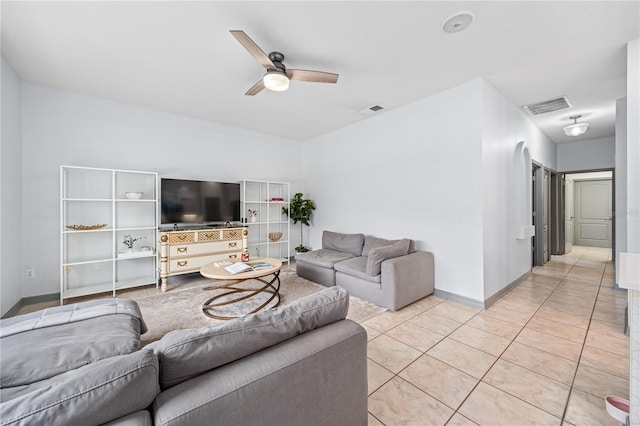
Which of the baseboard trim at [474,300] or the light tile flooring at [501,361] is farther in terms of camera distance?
the baseboard trim at [474,300]

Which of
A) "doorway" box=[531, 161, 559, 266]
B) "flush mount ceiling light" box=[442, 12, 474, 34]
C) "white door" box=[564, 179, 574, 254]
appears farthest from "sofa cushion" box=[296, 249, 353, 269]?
"white door" box=[564, 179, 574, 254]

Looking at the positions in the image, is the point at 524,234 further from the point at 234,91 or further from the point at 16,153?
the point at 16,153

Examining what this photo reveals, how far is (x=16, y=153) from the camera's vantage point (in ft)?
10.2

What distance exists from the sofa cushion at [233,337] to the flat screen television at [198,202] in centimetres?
360

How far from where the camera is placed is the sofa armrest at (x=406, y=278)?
3.02 m

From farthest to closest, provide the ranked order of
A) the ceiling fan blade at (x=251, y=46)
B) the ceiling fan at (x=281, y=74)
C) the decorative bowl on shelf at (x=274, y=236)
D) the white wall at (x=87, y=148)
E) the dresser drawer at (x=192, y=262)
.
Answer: the decorative bowl on shelf at (x=274, y=236) < the dresser drawer at (x=192, y=262) < the white wall at (x=87, y=148) < the ceiling fan at (x=281, y=74) < the ceiling fan blade at (x=251, y=46)

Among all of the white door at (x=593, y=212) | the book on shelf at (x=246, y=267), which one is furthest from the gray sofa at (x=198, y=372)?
the white door at (x=593, y=212)

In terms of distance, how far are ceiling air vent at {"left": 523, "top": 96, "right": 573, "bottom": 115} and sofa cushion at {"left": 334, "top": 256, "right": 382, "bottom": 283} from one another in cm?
351

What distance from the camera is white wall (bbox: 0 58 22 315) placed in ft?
9.11

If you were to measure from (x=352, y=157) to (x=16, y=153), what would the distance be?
15.4ft

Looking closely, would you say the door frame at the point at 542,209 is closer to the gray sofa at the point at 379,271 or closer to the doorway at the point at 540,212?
the doorway at the point at 540,212

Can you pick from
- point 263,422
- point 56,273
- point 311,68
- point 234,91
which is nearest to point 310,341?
point 263,422

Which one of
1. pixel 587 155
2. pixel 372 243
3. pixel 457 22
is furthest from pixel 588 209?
pixel 457 22

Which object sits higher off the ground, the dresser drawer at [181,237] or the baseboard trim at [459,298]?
the dresser drawer at [181,237]
